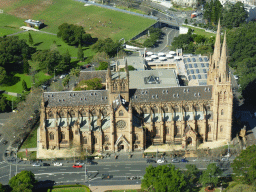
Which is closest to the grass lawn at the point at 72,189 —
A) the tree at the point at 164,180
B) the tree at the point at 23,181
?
the tree at the point at 23,181

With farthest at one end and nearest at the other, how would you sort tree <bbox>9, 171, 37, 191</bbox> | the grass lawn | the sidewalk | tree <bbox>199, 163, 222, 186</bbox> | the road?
the road, the sidewalk, the grass lawn, tree <bbox>199, 163, 222, 186</bbox>, tree <bbox>9, 171, 37, 191</bbox>

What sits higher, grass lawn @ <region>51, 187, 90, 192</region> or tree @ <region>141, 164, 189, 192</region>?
tree @ <region>141, 164, 189, 192</region>

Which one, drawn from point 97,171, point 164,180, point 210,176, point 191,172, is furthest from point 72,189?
point 210,176

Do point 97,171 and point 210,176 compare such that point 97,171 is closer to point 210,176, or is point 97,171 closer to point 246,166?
point 210,176

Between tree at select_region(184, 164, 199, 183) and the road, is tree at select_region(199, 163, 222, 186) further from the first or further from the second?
the road

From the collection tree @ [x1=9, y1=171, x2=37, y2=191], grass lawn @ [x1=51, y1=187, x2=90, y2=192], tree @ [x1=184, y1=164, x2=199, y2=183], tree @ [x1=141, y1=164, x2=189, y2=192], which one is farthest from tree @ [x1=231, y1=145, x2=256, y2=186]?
tree @ [x1=9, y1=171, x2=37, y2=191]

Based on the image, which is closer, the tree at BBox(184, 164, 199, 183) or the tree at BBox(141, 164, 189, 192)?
the tree at BBox(141, 164, 189, 192)

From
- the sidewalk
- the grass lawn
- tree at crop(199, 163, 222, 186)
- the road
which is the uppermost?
tree at crop(199, 163, 222, 186)

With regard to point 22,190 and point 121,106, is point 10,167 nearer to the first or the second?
point 22,190
